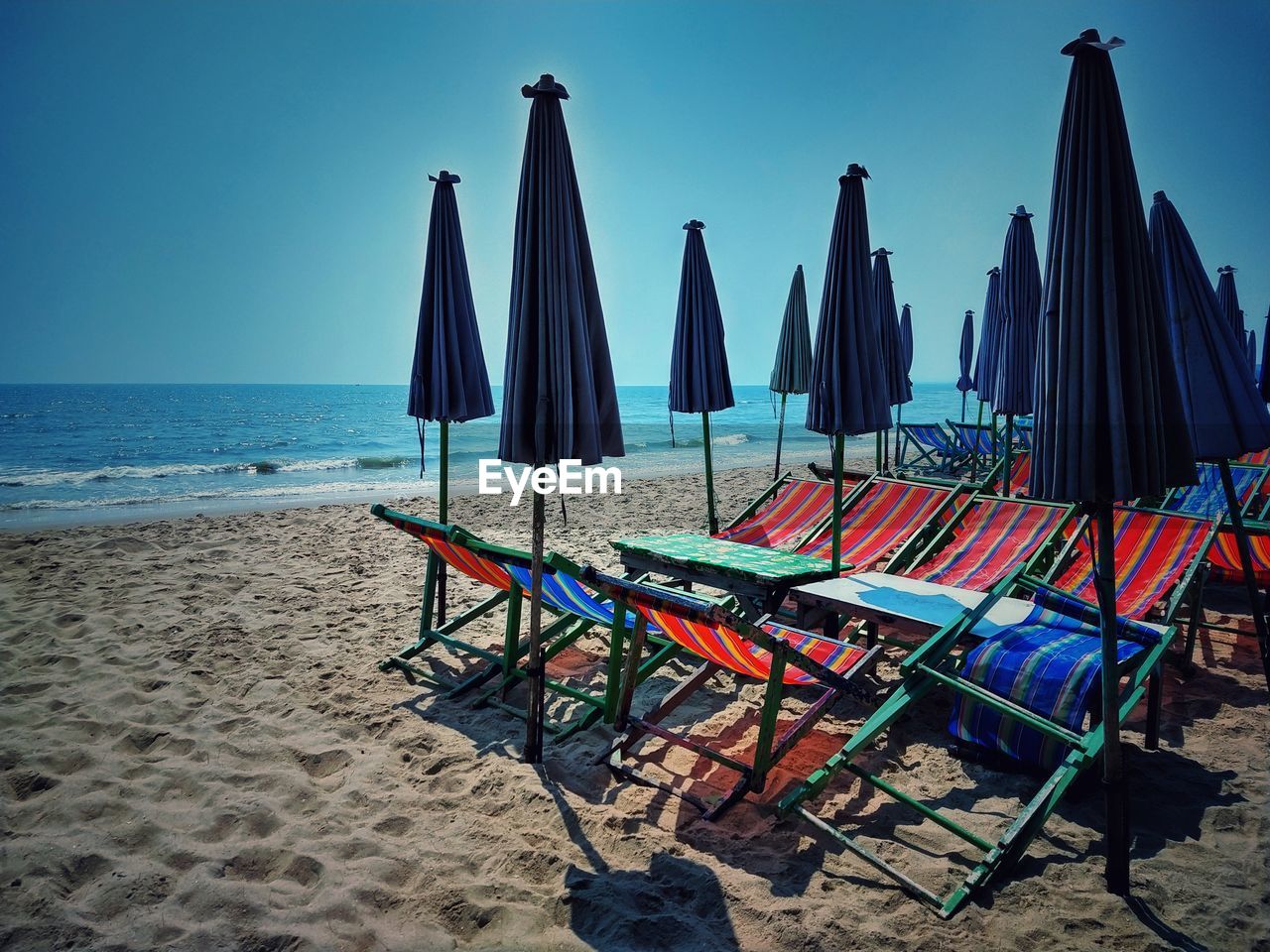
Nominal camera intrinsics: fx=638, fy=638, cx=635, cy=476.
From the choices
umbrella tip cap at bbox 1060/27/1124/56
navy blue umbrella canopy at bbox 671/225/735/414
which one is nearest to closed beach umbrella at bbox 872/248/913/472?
navy blue umbrella canopy at bbox 671/225/735/414

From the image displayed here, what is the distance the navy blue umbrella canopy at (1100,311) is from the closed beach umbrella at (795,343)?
7120mm

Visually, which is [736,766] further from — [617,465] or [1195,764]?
[617,465]

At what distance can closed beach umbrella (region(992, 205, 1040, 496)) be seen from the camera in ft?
21.0

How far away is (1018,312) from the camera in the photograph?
6363mm

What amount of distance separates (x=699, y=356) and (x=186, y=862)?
4905 mm

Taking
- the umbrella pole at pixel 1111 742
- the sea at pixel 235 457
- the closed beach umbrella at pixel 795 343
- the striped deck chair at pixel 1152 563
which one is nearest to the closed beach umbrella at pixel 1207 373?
the striped deck chair at pixel 1152 563

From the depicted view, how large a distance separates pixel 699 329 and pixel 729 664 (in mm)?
3789

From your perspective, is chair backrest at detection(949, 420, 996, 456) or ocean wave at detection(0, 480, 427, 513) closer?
ocean wave at detection(0, 480, 427, 513)

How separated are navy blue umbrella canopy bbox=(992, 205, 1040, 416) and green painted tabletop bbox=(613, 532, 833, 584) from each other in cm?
400

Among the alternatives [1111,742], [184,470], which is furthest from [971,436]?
[184,470]

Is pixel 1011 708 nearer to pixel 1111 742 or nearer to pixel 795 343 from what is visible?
pixel 1111 742

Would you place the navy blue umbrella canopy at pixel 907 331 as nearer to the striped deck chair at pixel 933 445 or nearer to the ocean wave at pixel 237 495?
the striped deck chair at pixel 933 445

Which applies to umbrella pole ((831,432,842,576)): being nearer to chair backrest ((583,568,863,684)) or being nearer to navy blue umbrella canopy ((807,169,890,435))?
navy blue umbrella canopy ((807,169,890,435))

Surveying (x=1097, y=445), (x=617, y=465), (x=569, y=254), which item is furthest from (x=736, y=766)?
(x=617, y=465)
